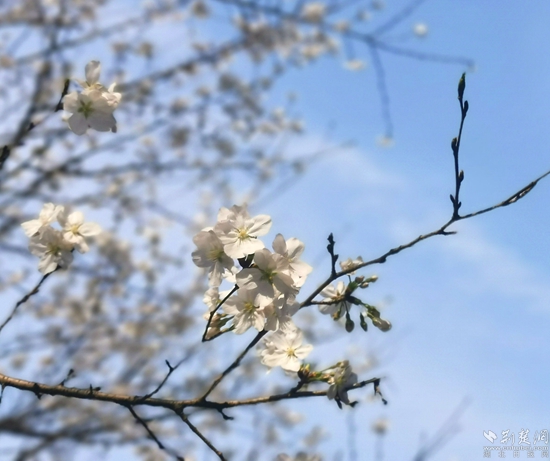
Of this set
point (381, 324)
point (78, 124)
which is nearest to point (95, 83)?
point (78, 124)

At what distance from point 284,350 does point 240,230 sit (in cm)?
40

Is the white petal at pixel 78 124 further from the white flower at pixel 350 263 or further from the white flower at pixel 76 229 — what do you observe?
the white flower at pixel 350 263

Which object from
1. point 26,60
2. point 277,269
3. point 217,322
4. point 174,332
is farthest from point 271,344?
point 174,332

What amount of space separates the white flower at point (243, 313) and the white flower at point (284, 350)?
0.11 metres

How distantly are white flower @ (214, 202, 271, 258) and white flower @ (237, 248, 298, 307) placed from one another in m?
0.04

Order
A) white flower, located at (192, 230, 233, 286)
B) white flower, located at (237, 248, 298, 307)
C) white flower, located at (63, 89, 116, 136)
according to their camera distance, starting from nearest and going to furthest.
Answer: white flower, located at (237, 248, 298, 307) → white flower, located at (192, 230, 233, 286) → white flower, located at (63, 89, 116, 136)

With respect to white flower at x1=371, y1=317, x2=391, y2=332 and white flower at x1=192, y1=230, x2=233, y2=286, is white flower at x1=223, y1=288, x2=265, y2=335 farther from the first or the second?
white flower at x1=371, y1=317, x2=391, y2=332

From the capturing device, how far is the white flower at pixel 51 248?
2098 mm

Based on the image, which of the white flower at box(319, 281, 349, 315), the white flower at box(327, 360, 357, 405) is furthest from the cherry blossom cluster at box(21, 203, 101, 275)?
the white flower at box(327, 360, 357, 405)

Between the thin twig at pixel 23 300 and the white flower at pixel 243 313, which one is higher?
the thin twig at pixel 23 300

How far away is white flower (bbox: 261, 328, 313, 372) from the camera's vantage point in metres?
1.67

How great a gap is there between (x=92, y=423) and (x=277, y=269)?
17.7 feet

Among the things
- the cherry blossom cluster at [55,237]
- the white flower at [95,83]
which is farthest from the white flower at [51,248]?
the white flower at [95,83]

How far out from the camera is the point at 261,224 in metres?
1.62
